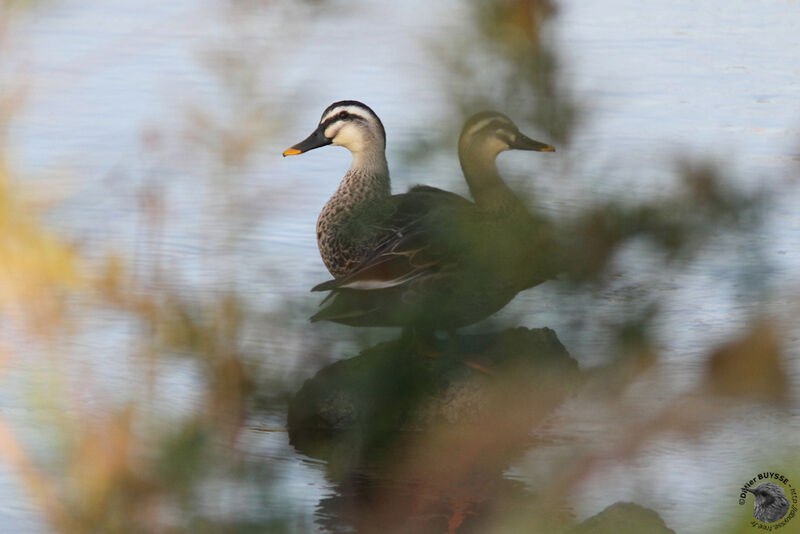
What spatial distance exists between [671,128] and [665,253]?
278 centimetres

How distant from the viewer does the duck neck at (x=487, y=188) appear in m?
1.63

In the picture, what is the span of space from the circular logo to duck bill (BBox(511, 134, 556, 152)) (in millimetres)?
587

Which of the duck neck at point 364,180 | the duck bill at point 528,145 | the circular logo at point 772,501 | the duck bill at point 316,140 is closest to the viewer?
the circular logo at point 772,501

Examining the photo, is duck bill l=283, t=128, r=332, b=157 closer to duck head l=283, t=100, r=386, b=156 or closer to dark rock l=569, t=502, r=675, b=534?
duck head l=283, t=100, r=386, b=156

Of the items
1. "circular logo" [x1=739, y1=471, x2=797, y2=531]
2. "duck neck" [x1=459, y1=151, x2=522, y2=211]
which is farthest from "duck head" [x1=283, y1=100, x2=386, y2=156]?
"circular logo" [x1=739, y1=471, x2=797, y2=531]

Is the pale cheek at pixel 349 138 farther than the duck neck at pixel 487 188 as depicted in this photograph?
Yes

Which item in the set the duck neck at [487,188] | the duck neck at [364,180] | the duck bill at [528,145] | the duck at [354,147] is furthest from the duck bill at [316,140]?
the duck bill at [528,145]

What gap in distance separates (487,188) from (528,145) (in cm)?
22

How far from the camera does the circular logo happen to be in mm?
1235

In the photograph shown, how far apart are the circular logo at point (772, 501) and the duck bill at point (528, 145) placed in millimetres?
587

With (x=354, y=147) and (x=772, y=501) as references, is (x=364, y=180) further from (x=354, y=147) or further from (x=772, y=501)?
(x=772, y=501)

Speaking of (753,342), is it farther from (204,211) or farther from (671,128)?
(671,128)

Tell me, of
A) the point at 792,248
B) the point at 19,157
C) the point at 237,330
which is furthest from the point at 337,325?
the point at 792,248

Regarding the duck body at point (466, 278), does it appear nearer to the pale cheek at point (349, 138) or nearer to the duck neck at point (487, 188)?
the duck neck at point (487, 188)
